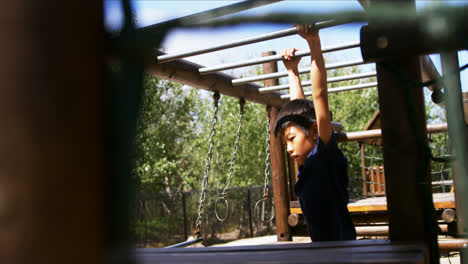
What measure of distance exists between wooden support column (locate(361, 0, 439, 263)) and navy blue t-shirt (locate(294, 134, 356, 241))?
70 centimetres

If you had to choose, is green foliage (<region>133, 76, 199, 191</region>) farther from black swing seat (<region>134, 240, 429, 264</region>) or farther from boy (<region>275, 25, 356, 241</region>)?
black swing seat (<region>134, 240, 429, 264</region>)

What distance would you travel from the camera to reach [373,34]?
3.69 feet

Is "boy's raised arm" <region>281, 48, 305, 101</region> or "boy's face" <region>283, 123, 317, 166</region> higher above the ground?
"boy's raised arm" <region>281, 48, 305, 101</region>

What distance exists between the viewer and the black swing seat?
909 mm

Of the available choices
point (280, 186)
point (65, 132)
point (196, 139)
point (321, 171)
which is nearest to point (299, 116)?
point (321, 171)

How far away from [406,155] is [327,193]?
0.83 meters

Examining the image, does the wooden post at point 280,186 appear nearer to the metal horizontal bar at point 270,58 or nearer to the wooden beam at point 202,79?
the wooden beam at point 202,79

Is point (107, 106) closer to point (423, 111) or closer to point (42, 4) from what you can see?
point (42, 4)

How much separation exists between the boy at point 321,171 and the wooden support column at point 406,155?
60 centimetres

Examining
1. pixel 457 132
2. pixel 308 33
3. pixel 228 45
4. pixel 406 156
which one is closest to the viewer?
pixel 457 132

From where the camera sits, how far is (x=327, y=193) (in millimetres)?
1942

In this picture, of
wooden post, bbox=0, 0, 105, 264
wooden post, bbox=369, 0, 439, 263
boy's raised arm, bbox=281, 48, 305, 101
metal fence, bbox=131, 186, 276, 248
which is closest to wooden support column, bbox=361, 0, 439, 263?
wooden post, bbox=369, 0, 439, 263

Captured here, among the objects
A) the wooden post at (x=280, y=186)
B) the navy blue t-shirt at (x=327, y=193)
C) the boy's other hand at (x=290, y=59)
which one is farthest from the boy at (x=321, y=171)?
the wooden post at (x=280, y=186)

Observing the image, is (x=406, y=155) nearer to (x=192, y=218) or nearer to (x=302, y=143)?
(x=302, y=143)
